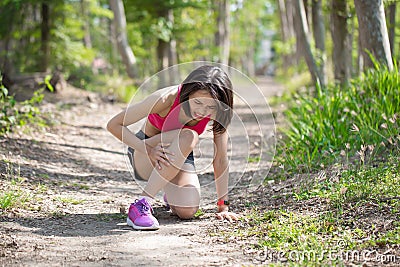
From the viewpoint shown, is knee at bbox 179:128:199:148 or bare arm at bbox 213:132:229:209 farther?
bare arm at bbox 213:132:229:209

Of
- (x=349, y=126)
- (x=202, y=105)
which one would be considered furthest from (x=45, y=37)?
(x=202, y=105)

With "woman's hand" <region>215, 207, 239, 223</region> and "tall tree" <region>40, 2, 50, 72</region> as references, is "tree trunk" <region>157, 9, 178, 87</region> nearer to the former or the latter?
"tall tree" <region>40, 2, 50, 72</region>

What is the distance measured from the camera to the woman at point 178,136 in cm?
365

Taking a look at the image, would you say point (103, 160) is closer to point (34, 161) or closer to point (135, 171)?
point (34, 161)

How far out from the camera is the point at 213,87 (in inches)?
142

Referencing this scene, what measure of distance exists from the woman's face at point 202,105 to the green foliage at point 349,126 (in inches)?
52.7

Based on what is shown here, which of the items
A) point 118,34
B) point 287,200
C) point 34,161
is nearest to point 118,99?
point 118,34

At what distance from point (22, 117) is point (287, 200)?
4302mm

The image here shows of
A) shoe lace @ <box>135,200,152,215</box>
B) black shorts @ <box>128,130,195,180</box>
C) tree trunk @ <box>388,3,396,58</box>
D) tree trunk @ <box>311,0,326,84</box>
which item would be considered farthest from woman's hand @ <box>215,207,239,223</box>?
tree trunk @ <box>311,0,326,84</box>

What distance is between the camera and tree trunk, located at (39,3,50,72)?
1142 cm

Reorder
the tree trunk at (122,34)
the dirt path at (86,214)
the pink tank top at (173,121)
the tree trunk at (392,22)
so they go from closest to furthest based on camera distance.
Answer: the dirt path at (86,214) < the pink tank top at (173,121) < the tree trunk at (392,22) < the tree trunk at (122,34)

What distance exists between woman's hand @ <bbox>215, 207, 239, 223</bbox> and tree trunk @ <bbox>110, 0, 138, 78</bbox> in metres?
9.25

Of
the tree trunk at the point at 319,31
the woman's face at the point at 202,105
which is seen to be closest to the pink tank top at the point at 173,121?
the woman's face at the point at 202,105

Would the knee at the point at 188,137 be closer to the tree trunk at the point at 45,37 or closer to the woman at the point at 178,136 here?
the woman at the point at 178,136
